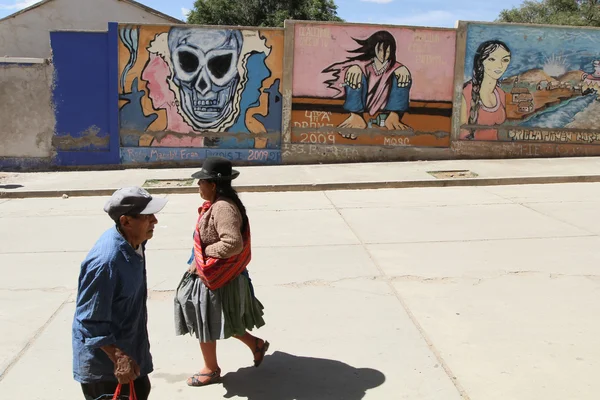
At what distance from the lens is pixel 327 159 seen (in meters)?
14.4

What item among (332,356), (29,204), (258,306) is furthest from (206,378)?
(29,204)

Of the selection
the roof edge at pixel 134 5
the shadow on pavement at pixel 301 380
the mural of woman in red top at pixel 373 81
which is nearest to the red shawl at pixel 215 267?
the shadow on pavement at pixel 301 380

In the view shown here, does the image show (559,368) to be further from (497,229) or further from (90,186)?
(90,186)

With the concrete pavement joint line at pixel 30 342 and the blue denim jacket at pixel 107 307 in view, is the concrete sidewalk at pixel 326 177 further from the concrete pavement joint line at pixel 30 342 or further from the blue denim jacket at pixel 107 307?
the blue denim jacket at pixel 107 307

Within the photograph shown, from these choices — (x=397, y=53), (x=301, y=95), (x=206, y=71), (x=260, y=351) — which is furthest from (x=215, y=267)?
(x=397, y=53)

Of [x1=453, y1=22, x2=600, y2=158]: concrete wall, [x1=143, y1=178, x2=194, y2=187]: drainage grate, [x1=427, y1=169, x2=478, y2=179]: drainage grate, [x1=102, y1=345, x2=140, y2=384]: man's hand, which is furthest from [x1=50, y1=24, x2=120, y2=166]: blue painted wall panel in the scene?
[x1=102, y1=345, x2=140, y2=384]: man's hand

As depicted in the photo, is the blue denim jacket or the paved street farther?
the paved street

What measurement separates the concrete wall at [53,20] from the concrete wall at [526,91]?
46.1 feet

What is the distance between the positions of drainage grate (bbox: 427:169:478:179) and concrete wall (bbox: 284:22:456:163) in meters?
1.69

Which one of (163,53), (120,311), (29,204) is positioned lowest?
(29,204)

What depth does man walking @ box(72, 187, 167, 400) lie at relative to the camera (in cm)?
278

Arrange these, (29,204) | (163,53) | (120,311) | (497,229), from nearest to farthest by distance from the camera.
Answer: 1. (120,311)
2. (497,229)
3. (29,204)
4. (163,53)

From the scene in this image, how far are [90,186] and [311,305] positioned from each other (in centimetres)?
792

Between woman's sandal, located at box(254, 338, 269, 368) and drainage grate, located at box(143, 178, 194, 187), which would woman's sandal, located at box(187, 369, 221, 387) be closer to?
woman's sandal, located at box(254, 338, 269, 368)
